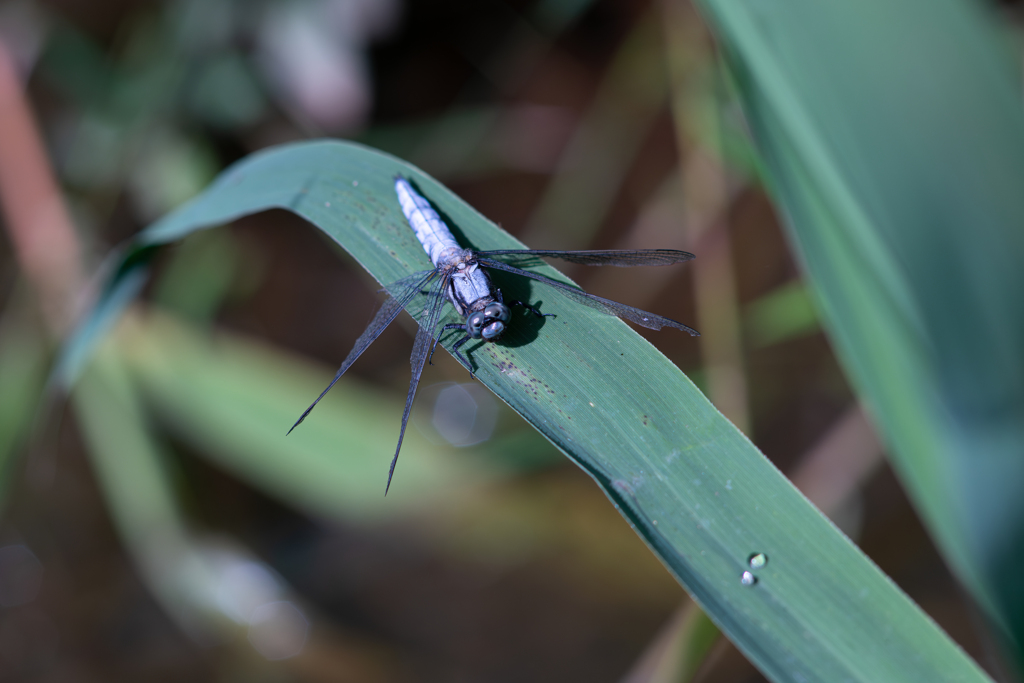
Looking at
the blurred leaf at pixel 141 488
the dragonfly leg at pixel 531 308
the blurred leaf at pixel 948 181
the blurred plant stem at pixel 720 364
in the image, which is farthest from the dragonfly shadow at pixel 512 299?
the blurred leaf at pixel 141 488

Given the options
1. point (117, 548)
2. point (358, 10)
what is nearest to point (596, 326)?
point (358, 10)

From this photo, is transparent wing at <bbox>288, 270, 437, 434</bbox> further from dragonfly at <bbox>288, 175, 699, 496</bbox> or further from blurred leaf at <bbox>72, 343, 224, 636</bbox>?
blurred leaf at <bbox>72, 343, 224, 636</bbox>

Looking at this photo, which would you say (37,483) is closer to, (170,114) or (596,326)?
(170,114)

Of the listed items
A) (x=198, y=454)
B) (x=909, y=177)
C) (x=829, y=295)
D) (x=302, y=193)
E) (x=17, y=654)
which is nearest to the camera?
(x=909, y=177)

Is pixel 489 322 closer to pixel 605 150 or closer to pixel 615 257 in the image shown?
pixel 615 257

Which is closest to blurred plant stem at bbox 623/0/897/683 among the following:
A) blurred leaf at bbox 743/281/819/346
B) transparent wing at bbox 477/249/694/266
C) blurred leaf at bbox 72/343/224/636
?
blurred leaf at bbox 743/281/819/346

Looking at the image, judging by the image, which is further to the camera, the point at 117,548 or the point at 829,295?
the point at 117,548

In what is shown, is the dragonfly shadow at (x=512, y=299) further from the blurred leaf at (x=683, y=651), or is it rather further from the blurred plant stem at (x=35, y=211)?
the blurred plant stem at (x=35, y=211)

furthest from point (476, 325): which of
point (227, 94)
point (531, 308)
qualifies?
point (227, 94)
